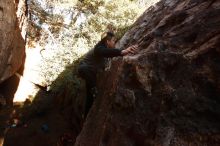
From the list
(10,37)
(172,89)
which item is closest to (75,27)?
(10,37)

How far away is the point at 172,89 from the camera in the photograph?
16.5 ft

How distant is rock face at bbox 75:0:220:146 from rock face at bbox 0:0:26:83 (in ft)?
26.2

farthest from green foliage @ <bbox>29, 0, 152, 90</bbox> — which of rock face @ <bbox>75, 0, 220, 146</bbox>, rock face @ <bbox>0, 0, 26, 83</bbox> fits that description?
rock face @ <bbox>75, 0, 220, 146</bbox>

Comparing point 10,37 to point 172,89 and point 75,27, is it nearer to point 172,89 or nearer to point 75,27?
point 75,27

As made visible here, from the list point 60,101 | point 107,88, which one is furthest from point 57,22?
point 107,88

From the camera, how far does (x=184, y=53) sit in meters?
5.25

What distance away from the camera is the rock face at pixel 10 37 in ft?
41.9

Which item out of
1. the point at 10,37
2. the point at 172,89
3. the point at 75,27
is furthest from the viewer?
the point at 75,27

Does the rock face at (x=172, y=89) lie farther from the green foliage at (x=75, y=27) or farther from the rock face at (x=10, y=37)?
the rock face at (x=10, y=37)

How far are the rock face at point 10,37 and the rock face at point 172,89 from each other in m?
7.99

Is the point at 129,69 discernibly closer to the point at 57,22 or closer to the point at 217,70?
the point at 217,70

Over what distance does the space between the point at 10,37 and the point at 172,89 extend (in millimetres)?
10385

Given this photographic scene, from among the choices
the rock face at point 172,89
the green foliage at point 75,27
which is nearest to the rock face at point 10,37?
the green foliage at point 75,27

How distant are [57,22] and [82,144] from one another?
1235 centimetres
